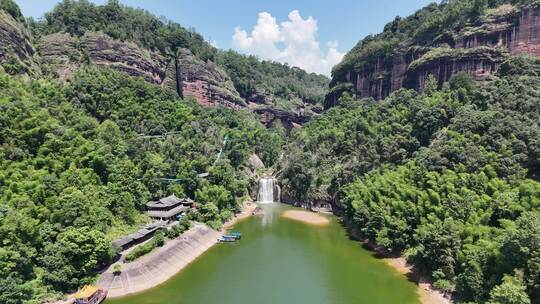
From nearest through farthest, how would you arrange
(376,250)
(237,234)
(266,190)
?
(376,250) < (237,234) < (266,190)

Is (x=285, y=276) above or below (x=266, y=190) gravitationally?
below

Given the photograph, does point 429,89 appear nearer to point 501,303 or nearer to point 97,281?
point 501,303

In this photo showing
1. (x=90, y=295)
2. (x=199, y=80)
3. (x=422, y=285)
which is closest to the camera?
(x=90, y=295)

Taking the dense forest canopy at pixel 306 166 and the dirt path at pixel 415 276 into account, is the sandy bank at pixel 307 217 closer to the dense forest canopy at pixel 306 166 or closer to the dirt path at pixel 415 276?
the dense forest canopy at pixel 306 166

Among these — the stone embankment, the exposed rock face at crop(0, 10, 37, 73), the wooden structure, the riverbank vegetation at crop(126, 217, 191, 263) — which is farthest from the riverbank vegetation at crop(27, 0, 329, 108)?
the stone embankment

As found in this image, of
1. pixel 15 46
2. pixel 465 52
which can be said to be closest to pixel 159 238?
pixel 15 46

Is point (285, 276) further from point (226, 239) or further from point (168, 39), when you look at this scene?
point (168, 39)

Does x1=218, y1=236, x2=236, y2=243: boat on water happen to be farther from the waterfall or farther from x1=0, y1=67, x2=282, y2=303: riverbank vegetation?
the waterfall

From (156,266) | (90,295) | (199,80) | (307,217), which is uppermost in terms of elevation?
(199,80)
